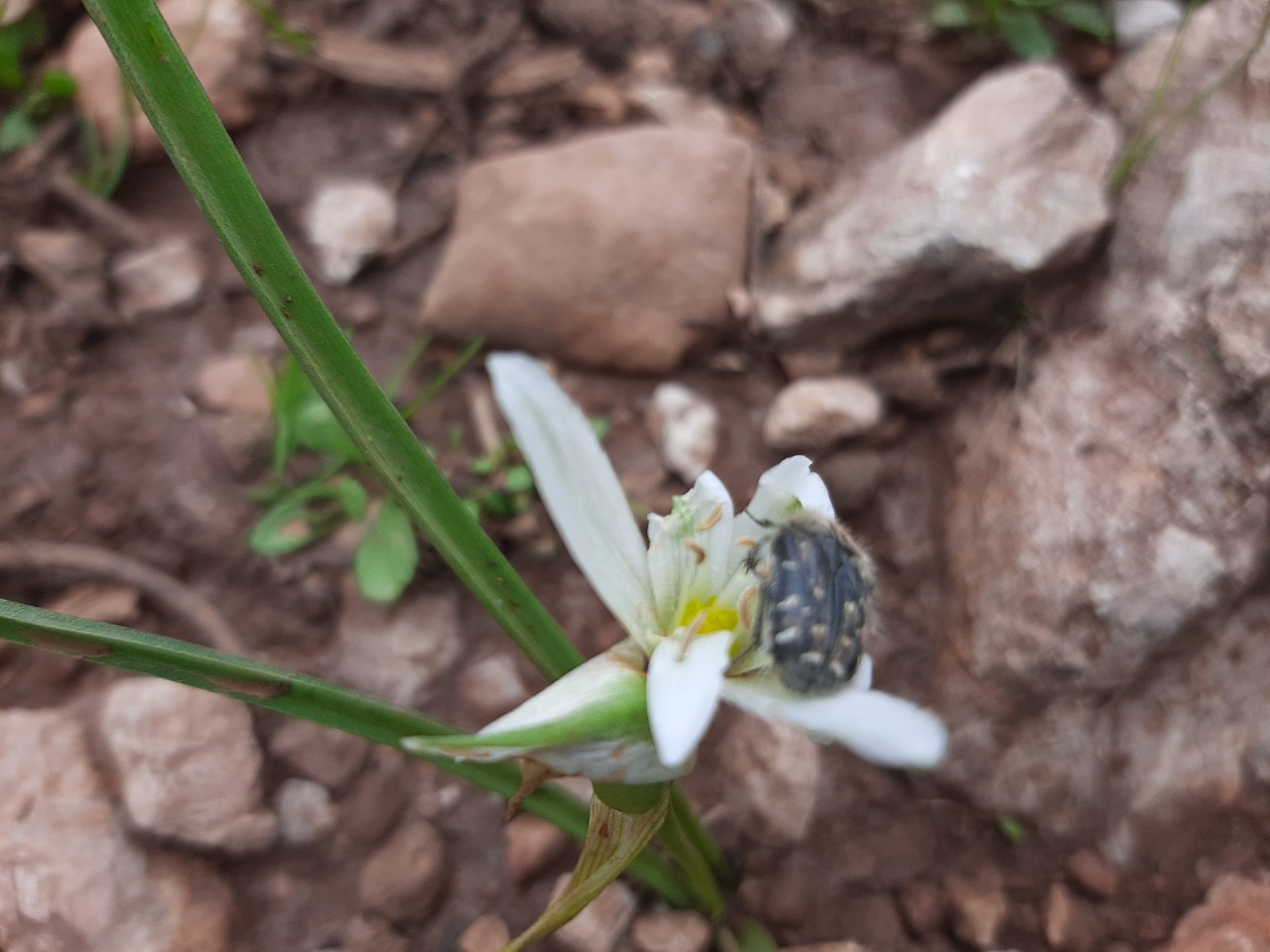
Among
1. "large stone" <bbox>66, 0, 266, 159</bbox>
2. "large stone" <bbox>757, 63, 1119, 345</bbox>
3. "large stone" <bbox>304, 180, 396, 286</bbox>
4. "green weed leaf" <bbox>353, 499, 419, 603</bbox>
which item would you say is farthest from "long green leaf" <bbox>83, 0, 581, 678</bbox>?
"large stone" <bbox>66, 0, 266, 159</bbox>

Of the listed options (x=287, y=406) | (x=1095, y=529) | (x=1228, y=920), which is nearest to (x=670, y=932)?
(x=1228, y=920)

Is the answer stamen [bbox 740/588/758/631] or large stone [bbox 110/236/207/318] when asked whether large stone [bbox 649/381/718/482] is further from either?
large stone [bbox 110/236/207/318]

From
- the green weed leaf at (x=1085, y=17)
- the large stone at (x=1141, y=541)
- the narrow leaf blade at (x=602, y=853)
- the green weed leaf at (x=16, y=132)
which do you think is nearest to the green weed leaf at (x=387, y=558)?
the narrow leaf blade at (x=602, y=853)

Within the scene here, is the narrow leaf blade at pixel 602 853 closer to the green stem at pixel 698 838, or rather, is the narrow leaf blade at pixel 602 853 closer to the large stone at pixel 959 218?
the green stem at pixel 698 838

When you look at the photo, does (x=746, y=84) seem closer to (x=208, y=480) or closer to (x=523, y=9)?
(x=523, y=9)

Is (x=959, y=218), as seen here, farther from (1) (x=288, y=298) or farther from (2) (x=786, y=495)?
(1) (x=288, y=298)

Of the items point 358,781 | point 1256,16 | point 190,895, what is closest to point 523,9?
point 1256,16
